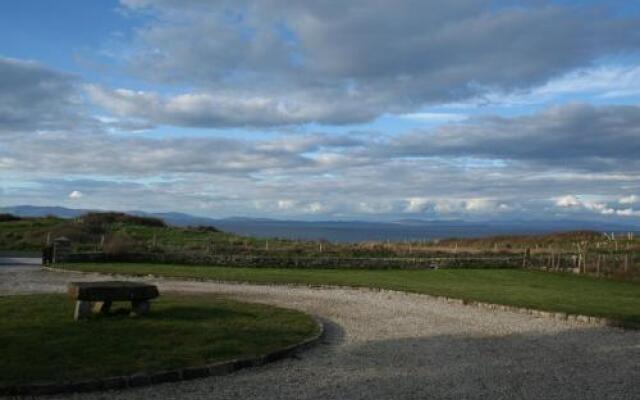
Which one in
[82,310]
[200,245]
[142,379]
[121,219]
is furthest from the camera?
[121,219]

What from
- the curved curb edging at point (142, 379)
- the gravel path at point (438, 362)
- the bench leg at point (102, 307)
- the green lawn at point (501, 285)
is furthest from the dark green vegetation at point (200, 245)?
the curved curb edging at point (142, 379)

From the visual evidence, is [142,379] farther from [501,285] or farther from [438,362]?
[501,285]

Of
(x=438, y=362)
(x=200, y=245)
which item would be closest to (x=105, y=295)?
(x=438, y=362)

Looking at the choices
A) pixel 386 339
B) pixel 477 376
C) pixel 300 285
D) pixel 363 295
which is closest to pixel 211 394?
pixel 477 376

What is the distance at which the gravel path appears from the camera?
784 cm

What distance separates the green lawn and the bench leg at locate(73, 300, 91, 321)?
9.19 metres

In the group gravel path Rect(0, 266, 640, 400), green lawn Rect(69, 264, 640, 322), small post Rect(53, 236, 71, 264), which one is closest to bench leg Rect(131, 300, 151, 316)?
gravel path Rect(0, 266, 640, 400)

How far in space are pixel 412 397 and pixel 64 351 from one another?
4.68 metres

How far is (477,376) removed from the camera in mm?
8711

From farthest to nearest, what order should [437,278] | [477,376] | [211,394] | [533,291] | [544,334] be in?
[437,278] → [533,291] → [544,334] → [477,376] → [211,394]

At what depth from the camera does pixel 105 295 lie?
11.7m

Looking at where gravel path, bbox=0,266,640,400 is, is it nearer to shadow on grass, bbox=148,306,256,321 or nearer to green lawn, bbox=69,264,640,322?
shadow on grass, bbox=148,306,256,321

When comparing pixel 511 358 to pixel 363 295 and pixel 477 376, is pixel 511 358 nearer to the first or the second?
pixel 477 376

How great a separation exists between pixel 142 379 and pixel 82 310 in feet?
13.9
